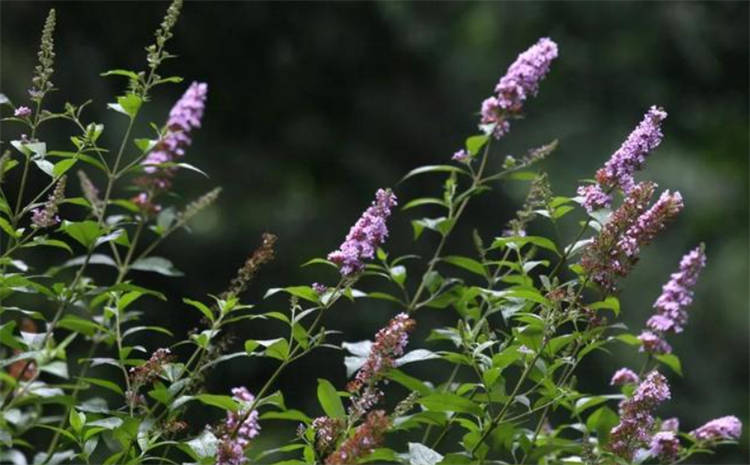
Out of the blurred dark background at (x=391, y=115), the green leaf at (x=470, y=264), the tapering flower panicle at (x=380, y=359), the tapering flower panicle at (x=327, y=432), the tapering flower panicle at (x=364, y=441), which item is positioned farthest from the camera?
the blurred dark background at (x=391, y=115)

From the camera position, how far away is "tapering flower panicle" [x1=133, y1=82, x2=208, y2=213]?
2.33 metres

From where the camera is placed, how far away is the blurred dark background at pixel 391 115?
26.2 feet

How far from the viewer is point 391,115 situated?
895 cm

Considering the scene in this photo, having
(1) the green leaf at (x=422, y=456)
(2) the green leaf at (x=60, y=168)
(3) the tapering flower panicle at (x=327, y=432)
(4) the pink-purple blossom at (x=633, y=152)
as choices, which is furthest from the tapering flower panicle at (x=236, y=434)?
(4) the pink-purple blossom at (x=633, y=152)

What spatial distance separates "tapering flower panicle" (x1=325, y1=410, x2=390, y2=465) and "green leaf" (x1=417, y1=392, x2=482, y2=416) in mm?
420

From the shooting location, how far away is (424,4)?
9.61m

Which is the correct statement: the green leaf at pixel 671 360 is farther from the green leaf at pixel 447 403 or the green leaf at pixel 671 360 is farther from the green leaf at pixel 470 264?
the green leaf at pixel 447 403

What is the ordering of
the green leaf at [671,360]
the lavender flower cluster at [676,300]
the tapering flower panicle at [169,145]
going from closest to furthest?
the tapering flower panicle at [169,145]
the lavender flower cluster at [676,300]
the green leaf at [671,360]

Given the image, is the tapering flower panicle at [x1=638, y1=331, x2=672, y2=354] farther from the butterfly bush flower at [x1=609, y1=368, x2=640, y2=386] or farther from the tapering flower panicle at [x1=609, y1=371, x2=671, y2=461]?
the tapering flower panicle at [x1=609, y1=371, x2=671, y2=461]

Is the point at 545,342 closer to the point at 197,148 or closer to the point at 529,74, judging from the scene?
the point at 529,74

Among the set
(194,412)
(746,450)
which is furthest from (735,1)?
(194,412)

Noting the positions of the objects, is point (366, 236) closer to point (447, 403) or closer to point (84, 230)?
point (447, 403)

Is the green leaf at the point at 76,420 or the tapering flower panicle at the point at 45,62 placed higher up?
the tapering flower panicle at the point at 45,62

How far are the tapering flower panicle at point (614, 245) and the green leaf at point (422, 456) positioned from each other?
39 cm
